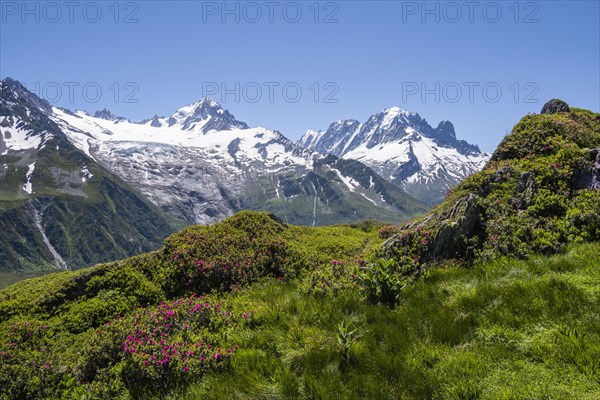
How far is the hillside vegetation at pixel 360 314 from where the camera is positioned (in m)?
6.48

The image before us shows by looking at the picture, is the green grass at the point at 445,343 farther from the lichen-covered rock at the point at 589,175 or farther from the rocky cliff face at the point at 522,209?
the lichen-covered rock at the point at 589,175

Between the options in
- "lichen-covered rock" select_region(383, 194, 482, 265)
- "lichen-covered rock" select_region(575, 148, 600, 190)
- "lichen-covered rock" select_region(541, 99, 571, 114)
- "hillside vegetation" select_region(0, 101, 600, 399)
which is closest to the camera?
"hillside vegetation" select_region(0, 101, 600, 399)

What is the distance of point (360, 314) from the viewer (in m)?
8.85

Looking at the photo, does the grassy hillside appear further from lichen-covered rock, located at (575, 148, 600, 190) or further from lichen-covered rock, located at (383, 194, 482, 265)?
lichen-covered rock, located at (575, 148, 600, 190)

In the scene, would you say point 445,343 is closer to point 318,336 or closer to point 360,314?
point 360,314

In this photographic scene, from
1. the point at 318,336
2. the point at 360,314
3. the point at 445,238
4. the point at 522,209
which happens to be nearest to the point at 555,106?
the point at 522,209

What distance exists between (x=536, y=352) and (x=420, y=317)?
236 centimetres

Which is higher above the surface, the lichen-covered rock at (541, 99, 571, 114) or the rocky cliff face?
the lichen-covered rock at (541, 99, 571, 114)

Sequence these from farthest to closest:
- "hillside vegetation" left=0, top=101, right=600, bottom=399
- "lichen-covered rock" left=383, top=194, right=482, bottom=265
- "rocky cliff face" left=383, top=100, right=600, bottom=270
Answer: "lichen-covered rock" left=383, top=194, right=482, bottom=265
"rocky cliff face" left=383, top=100, right=600, bottom=270
"hillside vegetation" left=0, top=101, right=600, bottom=399

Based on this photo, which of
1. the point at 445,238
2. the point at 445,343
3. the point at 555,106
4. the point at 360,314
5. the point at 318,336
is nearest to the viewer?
the point at 445,343

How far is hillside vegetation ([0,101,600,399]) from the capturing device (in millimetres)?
6484

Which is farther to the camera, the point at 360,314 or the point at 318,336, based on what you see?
the point at 360,314

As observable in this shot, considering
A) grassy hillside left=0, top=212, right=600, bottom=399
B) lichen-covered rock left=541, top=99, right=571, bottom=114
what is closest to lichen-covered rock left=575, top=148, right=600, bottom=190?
grassy hillside left=0, top=212, right=600, bottom=399

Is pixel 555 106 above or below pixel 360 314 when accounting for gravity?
above
